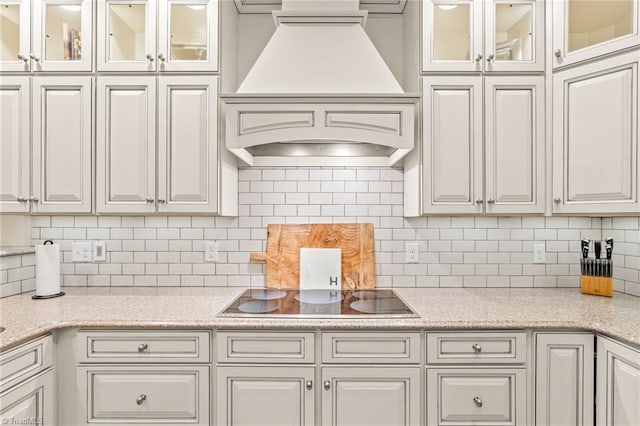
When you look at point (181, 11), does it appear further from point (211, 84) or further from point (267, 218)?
point (267, 218)

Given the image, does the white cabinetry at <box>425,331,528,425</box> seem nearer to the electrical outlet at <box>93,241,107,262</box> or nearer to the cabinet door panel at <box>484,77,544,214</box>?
the cabinet door panel at <box>484,77,544,214</box>

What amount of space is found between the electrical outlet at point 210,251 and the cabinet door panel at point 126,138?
18.6 inches

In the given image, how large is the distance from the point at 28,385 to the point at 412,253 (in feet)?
6.41

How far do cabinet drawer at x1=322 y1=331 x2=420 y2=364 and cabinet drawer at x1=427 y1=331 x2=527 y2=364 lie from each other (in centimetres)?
8

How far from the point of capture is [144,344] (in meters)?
1.63

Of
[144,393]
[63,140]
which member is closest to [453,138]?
[144,393]

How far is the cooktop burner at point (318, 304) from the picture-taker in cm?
173

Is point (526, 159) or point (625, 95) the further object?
point (526, 159)

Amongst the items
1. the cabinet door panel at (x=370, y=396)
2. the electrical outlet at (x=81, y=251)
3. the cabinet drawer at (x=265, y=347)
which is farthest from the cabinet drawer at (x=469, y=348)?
the electrical outlet at (x=81, y=251)

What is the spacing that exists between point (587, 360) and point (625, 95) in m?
1.20

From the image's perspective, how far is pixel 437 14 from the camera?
1.96 m

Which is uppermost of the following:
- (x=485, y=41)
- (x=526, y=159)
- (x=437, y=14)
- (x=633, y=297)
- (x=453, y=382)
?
(x=437, y=14)

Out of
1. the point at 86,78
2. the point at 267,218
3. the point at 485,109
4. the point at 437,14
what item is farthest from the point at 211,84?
the point at 485,109

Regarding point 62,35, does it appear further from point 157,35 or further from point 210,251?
point 210,251
